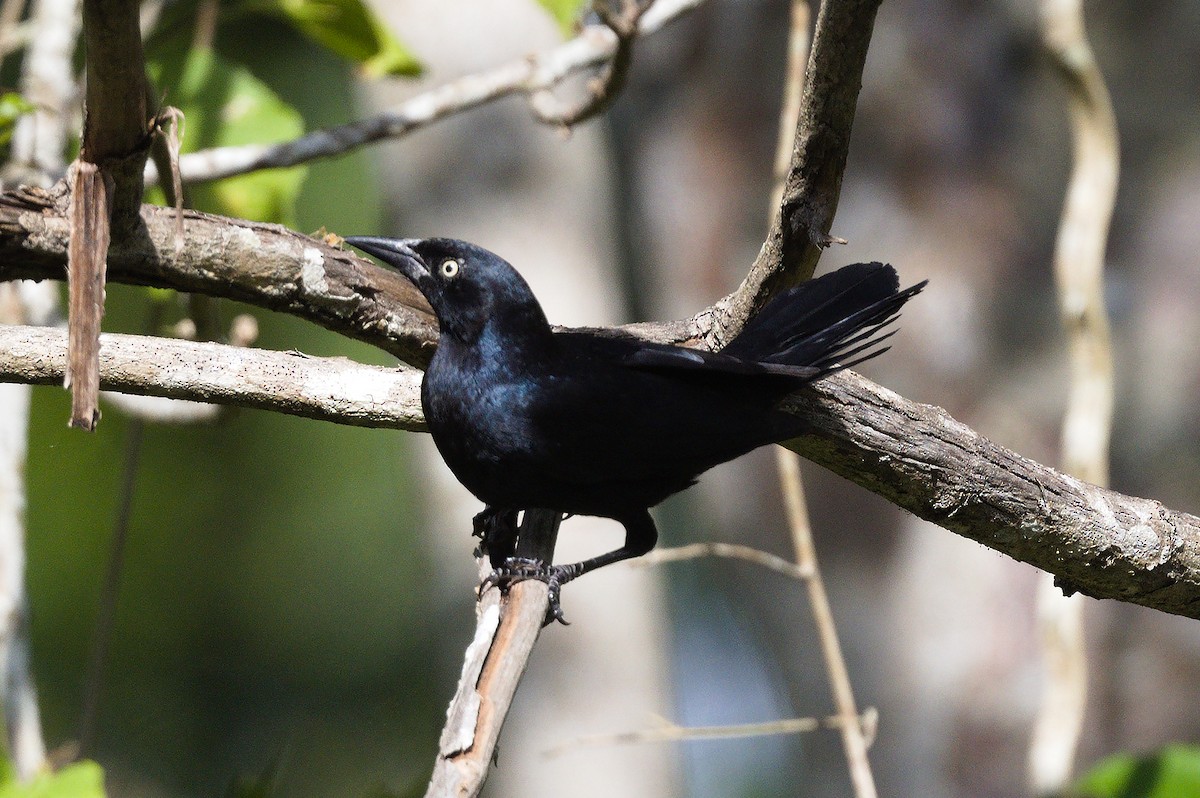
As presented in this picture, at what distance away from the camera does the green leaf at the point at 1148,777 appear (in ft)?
11.3

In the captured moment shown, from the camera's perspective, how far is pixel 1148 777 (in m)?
3.47

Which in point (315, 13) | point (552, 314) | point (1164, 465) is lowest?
point (1164, 465)

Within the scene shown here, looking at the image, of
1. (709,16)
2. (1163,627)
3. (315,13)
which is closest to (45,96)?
(315,13)

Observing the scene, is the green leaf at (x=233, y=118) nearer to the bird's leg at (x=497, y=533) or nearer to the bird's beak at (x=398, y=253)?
the bird's beak at (x=398, y=253)

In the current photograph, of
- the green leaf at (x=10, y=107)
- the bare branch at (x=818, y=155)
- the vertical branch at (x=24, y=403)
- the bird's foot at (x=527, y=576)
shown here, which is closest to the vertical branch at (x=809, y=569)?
the bare branch at (x=818, y=155)

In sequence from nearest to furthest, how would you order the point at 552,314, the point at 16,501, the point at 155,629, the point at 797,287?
the point at 797,287
the point at 16,501
the point at 552,314
the point at 155,629

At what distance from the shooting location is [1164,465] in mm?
4668

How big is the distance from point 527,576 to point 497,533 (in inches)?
18.2

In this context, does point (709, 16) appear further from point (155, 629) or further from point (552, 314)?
point (155, 629)

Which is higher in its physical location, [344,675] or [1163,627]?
[344,675]

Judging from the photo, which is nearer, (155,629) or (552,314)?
(552,314)

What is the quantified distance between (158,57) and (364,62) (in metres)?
0.64

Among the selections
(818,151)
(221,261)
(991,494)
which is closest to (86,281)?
(221,261)

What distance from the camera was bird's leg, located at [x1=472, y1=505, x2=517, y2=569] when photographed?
8.84 feet
